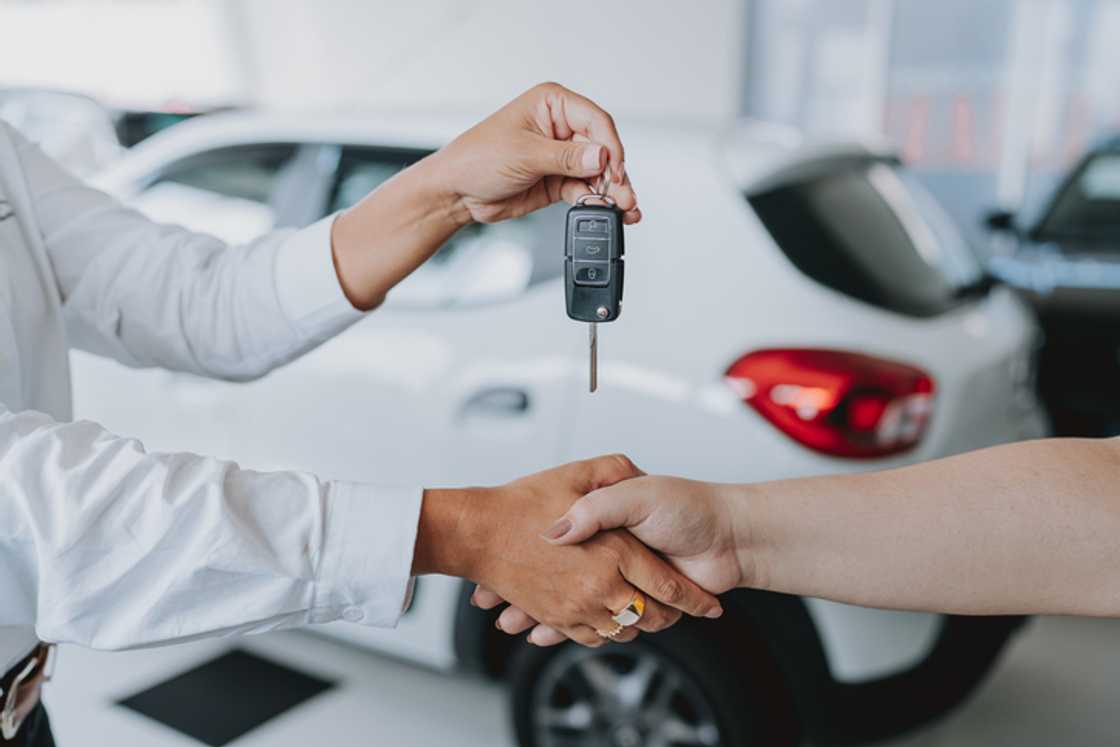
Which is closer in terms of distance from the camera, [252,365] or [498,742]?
[252,365]

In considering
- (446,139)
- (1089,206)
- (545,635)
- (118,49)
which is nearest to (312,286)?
(545,635)

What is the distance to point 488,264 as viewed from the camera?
6.47 feet

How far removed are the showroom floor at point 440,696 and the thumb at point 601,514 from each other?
0.94 m

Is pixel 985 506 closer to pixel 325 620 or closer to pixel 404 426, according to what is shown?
pixel 325 620

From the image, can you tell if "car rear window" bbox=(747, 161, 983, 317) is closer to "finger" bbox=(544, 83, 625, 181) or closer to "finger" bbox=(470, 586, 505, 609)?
"finger" bbox=(544, 83, 625, 181)

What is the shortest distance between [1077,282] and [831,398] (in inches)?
76.7

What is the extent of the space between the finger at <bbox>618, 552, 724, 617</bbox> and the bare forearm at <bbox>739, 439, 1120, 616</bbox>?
0.22ft

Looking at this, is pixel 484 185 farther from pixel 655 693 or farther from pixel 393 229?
pixel 655 693

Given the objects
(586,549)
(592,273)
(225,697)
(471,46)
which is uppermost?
(471,46)

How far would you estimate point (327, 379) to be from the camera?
6.36 ft

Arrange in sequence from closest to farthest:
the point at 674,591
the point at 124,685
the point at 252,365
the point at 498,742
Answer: the point at 674,591
the point at 252,365
the point at 124,685
the point at 498,742

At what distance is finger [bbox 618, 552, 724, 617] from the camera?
42.0 inches

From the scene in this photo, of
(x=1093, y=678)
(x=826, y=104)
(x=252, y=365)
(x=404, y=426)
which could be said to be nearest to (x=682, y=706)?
(x=404, y=426)

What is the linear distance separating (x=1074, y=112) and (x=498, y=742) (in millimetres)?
5915
